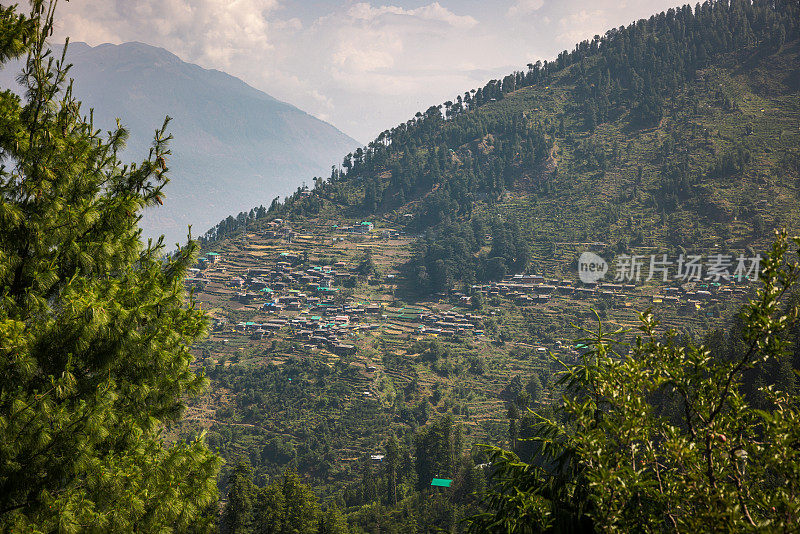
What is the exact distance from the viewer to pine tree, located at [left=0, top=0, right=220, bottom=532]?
5082 millimetres

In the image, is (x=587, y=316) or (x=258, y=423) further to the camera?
(x=587, y=316)

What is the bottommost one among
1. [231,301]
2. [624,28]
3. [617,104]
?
[231,301]

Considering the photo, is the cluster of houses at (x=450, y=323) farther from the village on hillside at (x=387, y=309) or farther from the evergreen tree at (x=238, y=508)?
the evergreen tree at (x=238, y=508)

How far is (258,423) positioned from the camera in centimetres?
5406

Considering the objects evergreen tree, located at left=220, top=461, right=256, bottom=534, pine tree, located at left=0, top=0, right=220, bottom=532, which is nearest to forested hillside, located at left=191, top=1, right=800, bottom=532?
evergreen tree, located at left=220, top=461, right=256, bottom=534

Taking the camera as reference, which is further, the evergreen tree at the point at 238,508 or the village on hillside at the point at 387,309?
the village on hillside at the point at 387,309

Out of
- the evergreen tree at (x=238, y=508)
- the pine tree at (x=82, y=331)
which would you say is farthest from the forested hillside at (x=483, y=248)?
the pine tree at (x=82, y=331)

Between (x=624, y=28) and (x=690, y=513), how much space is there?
412ft

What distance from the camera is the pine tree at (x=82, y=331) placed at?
200 inches

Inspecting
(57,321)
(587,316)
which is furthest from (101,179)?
(587,316)

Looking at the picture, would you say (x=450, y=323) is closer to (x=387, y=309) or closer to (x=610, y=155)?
(x=387, y=309)

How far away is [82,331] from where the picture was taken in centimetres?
535

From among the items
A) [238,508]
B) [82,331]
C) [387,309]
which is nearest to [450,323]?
[387,309]

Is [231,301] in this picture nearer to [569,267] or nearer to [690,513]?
[569,267]
